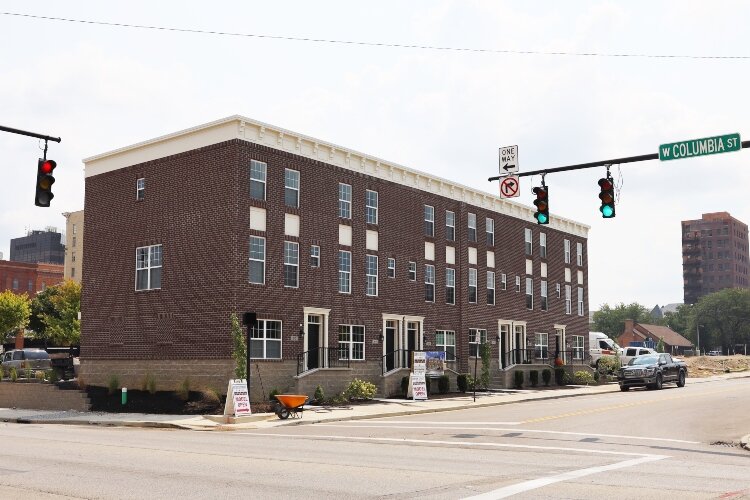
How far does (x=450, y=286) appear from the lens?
4469cm

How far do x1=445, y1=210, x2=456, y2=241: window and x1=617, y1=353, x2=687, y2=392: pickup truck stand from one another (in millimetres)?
11185

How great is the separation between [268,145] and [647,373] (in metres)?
22.3

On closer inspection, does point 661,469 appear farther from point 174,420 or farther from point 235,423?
point 174,420

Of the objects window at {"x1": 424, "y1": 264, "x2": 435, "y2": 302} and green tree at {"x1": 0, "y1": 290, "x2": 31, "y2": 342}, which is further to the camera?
green tree at {"x1": 0, "y1": 290, "x2": 31, "y2": 342}

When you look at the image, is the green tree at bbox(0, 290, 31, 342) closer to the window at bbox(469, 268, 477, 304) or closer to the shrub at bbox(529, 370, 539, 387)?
the window at bbox(469, 268, 477, 304)

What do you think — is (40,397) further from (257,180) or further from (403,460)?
(403,460)

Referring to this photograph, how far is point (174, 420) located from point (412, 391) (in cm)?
1184

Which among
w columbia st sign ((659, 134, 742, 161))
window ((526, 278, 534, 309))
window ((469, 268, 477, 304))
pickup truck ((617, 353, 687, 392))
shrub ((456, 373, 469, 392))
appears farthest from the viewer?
window ((526, 278, 534, 309))

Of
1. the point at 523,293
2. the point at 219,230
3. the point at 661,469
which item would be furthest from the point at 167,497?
the point at 523,293

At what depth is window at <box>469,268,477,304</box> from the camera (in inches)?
1816

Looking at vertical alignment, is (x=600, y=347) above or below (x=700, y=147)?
below

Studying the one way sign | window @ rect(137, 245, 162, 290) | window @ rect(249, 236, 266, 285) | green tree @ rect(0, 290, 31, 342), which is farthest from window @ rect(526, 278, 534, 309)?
green tree @ rect(0, 290, 31, 342)

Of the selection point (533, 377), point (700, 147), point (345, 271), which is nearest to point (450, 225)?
point (345, 271)

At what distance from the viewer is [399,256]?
41.0 metres
